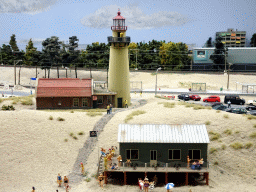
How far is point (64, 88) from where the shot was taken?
2448 inches

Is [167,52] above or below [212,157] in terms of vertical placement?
above

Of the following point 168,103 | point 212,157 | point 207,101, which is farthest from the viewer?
point 207,101

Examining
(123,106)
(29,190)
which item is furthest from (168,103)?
(29,190)

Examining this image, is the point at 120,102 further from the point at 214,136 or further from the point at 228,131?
the point at 228,131

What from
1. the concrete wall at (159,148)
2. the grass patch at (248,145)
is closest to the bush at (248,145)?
the grass patch at (248,145)

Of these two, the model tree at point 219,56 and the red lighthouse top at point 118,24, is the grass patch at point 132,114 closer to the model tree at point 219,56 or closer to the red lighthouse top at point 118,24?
the red lighthouse top at point 118,24

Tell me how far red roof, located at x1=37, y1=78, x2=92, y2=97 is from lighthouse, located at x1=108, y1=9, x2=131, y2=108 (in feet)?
14.7

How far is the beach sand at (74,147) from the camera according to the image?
122 ft

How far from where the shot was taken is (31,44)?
136 meters

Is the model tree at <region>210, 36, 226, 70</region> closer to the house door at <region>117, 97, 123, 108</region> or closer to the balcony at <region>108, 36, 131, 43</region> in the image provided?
the house door at <region>117, 97, 123, 108</region>

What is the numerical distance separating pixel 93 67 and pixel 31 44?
2699cm

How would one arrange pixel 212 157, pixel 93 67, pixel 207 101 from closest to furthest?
pixel 212 157 < pixel 207 101 < pixel 93 67

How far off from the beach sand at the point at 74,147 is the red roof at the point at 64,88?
30.8 feet

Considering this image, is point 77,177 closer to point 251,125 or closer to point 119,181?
point 119,181
